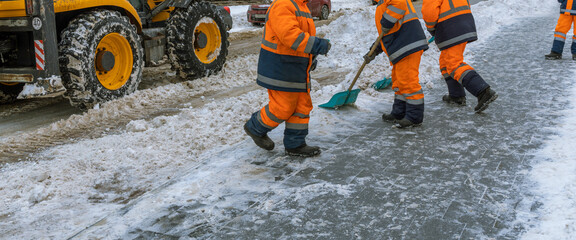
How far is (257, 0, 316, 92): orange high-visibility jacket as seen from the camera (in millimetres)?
3881

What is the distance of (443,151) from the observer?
14.6ft

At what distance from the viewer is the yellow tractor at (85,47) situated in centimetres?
520

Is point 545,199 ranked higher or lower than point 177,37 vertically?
lower

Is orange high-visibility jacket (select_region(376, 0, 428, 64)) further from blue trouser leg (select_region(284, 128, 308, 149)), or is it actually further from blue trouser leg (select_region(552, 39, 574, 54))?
blue trouser leg (select_region(552, 39, 574, 54))

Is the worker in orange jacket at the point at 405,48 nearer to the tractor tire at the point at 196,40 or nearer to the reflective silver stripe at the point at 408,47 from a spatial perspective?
the reflective silver stripe at the point at 408,47

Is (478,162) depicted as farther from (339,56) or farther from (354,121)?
(339,56)

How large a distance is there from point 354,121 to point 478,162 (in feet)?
5.18

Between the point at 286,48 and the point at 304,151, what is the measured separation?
0.90 meters

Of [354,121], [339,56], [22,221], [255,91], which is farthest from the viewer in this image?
[339,56]

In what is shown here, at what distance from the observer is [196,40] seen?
7.75 meters

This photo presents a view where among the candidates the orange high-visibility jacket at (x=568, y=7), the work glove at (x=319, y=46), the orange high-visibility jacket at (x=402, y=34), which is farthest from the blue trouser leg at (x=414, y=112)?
the orange high-visibility jacket at (x=568, y=7)

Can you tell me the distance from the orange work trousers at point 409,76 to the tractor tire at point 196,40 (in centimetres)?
343

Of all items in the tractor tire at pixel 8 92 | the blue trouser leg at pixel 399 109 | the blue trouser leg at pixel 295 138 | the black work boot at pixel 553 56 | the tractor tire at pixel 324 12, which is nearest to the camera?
the blue trouser leg at pixel 295 138

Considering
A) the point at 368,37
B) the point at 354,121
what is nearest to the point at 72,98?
the point at 354,121
